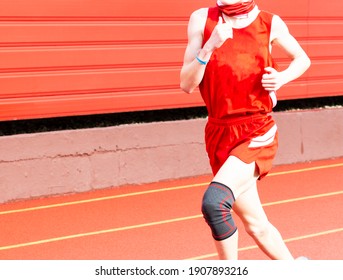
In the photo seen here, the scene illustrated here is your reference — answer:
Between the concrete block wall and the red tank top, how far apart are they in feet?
14.0

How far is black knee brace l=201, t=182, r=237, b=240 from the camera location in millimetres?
4680

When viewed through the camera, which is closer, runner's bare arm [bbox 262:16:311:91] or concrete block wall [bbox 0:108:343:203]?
runner's bare arm [bbox 262:16:311:91]

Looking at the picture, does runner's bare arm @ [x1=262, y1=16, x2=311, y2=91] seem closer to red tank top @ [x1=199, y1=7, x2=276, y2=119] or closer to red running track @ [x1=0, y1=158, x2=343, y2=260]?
red tank top @ [x1=199, y1=7, x2=276, y2=119]

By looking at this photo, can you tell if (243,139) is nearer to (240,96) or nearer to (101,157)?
(240,96)

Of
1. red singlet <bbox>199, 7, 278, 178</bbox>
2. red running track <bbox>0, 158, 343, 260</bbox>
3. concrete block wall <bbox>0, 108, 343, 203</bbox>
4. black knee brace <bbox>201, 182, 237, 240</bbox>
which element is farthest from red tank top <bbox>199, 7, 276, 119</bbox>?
concrete block wall <bbox>0, 108, 343, 203</bbox>

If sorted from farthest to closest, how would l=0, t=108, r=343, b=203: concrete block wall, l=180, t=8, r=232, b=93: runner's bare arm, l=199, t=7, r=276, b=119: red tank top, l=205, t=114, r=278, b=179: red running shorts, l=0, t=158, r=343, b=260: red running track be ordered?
l=0, t=108, r=343, b=203: concrete block wall, l=0, t=158, r=343, b=260: red running track, l=205, t=114, r=278, b=179: red running shorts, l=199, t=7, r=276, b=119: red tank top, l=180, t=8, r=232, b=93: runner's bare arm

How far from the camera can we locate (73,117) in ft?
31.9

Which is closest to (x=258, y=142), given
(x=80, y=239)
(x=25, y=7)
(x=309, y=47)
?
(x=80, y=239)

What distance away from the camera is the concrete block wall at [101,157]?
8.83 m

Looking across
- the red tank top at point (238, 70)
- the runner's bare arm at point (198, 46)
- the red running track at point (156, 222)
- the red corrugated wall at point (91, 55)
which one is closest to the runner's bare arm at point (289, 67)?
the red tank top at point (238, 70)

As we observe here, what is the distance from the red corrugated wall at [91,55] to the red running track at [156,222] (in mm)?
922
